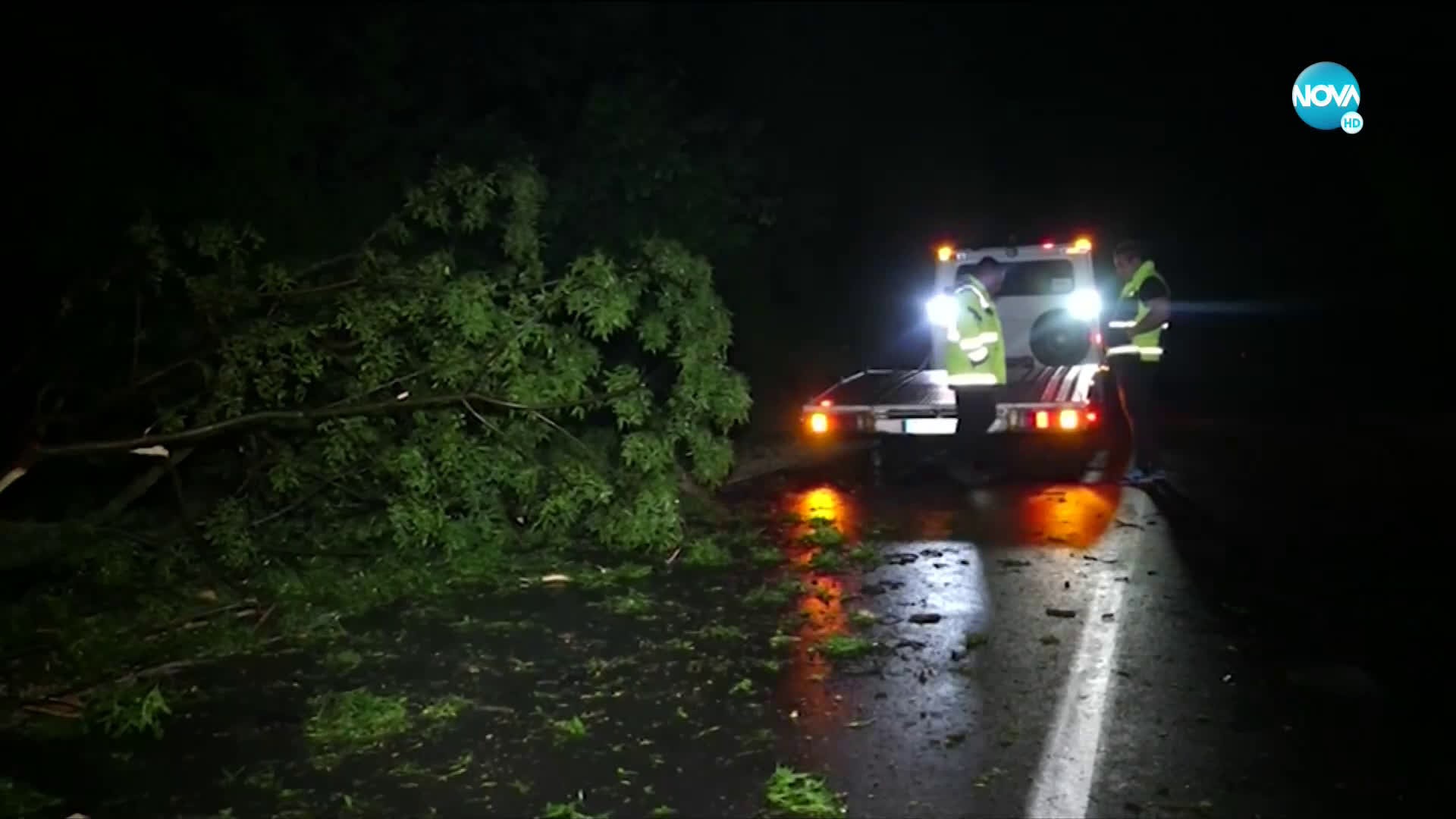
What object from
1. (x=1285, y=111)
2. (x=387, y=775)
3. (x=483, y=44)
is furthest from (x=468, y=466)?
(x=1285, y=111)

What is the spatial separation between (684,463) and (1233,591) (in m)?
4.08

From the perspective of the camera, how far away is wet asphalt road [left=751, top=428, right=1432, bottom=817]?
485 cm

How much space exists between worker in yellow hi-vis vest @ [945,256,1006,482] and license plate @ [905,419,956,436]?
69mm

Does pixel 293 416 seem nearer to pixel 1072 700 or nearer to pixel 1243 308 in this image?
pixel 1072 700

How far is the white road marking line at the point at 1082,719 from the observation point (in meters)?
4.80

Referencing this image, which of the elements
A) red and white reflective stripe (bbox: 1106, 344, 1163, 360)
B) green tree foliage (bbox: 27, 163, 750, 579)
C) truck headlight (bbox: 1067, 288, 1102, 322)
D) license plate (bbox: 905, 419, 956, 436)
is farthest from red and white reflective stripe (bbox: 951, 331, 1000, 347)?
green tree foliage (bbox: 27, 163, 750, 579)

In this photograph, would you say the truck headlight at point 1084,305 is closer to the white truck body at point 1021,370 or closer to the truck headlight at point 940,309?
the white truck body at point 1021,370

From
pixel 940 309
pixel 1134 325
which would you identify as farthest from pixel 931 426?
pixel 940 309

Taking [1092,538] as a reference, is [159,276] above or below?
above

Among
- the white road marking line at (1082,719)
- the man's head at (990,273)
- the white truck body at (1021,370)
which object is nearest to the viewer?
the white road marking line at (1082,719)

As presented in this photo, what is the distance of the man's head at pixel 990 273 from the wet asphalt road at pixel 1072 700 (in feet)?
13.6

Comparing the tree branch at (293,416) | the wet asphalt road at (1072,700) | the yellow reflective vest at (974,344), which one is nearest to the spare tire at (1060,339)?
the yellow reflective vest at (974,344)

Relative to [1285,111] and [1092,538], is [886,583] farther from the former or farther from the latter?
[1285,111]

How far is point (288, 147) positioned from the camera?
1004 centimetres
